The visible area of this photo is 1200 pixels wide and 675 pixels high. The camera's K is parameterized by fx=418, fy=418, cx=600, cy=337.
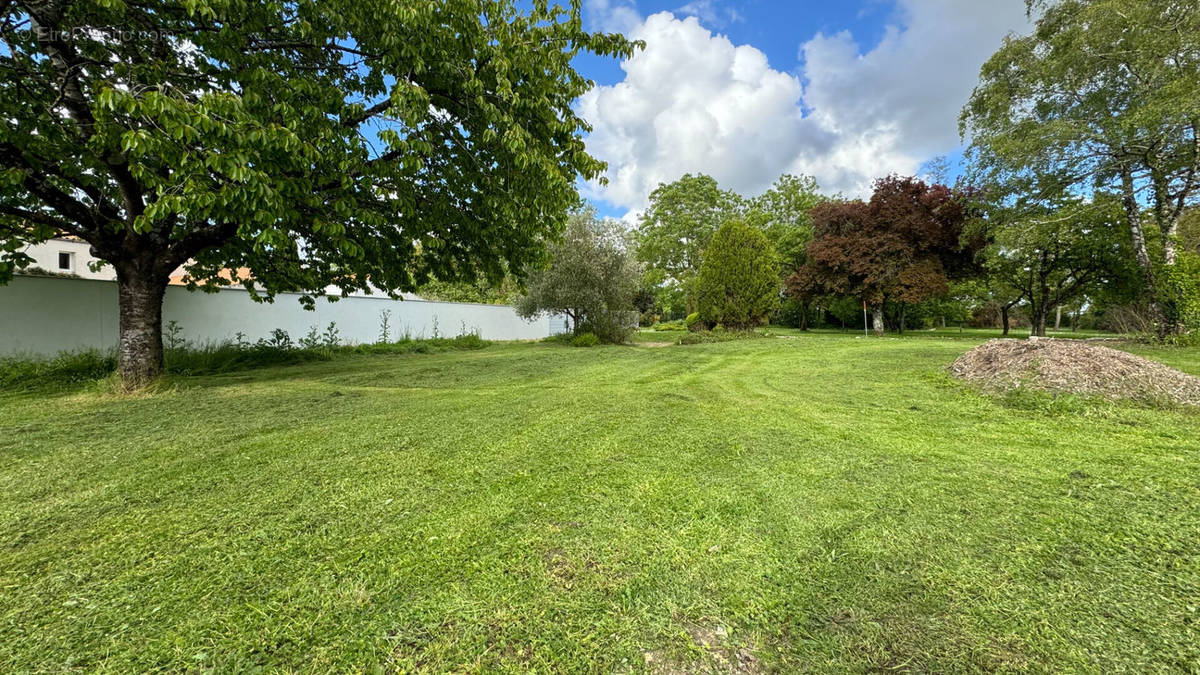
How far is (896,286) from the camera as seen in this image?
53.9 feet

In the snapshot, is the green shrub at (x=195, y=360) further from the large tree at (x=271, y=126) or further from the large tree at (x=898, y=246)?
the large tree at (x=898, y=246)

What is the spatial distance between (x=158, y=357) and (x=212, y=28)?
4143mm

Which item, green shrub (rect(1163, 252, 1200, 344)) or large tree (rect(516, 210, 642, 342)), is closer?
green shrub (rect(1163, 252, 1200, 344))

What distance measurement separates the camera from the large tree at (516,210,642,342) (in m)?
13.4

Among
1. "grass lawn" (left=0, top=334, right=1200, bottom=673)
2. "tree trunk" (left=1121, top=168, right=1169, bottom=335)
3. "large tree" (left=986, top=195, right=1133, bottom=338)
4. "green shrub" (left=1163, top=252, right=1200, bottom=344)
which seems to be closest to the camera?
"grass lawn" (left=0, top=334, right=1200, bottom=673)

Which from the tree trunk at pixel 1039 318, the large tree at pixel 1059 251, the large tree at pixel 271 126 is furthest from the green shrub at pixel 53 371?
the tree trunk at pixel 1039 318

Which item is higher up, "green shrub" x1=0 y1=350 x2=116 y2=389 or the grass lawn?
"green shrub" x1=0 y1=350 x2=116 y2=389

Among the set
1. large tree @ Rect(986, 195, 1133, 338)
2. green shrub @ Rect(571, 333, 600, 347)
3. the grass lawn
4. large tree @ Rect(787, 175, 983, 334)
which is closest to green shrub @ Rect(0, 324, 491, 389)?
the grass lawn

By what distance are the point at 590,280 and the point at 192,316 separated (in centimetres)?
991

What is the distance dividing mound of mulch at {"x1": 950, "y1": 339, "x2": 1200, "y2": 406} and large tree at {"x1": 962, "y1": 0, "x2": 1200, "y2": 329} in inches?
347

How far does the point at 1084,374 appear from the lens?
4.34 meters

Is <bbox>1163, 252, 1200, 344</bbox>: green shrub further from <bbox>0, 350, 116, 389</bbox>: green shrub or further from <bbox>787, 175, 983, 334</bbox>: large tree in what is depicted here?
<bbox>0, 350, 116, 389</bbox>: green shrub

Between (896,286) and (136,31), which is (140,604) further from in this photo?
(896,286)

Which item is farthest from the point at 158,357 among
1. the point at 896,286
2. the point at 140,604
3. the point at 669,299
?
the point at 669,299
